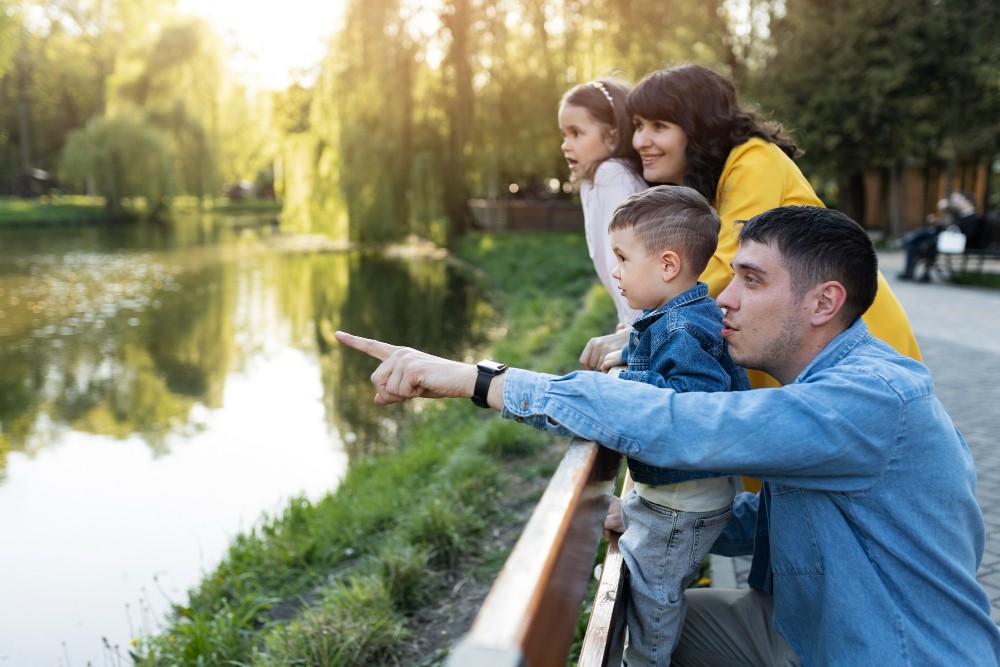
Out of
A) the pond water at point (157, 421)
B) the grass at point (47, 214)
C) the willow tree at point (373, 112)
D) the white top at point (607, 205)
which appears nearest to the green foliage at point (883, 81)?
the willow tree at point (373, 112)

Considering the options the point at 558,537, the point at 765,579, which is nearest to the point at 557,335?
the point at 765,579

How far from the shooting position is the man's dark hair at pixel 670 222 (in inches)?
76.5

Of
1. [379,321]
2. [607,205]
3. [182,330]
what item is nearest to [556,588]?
[607,205]

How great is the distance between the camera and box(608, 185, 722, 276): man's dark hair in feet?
6.37

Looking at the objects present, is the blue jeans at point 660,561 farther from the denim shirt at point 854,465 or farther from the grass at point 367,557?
the grass at point 367,557

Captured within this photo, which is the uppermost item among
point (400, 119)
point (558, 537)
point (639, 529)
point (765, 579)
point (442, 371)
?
point (400, 119)

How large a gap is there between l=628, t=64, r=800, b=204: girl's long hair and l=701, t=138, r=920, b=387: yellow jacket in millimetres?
58

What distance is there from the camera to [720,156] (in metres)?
2.55

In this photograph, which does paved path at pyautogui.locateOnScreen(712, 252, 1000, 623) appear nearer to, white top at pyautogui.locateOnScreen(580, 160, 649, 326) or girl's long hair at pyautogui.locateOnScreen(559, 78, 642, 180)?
white top at pyautogui.locateOnScreen(580, 160, 649, 326)

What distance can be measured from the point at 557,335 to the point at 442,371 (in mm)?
9230

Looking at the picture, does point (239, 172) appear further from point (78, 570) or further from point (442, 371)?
point (442, 371)

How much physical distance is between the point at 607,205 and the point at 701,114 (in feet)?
1.69

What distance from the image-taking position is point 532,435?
6457mm

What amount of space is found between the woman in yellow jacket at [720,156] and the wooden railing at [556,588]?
83cm
